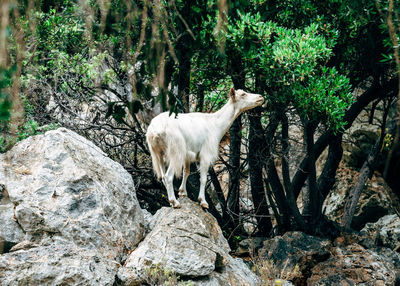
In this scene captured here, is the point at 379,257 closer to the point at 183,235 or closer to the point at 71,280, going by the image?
the point at 183,235

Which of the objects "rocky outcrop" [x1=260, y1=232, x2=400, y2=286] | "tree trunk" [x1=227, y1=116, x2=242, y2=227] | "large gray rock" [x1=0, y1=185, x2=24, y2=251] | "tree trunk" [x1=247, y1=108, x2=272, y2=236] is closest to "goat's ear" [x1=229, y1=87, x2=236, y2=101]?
"tree trunk" [x1=247, y1=108, x2=272, y2=236]

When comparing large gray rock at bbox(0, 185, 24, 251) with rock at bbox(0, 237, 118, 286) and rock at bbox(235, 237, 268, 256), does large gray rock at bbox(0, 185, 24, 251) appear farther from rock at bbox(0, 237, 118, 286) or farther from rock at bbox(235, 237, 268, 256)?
rock at bbox(235, 237, 268, 256)

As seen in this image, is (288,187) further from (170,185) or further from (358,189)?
(170,185)

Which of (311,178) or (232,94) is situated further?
(311,178)

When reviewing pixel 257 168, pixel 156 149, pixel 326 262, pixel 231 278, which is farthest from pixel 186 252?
pixel 257 168

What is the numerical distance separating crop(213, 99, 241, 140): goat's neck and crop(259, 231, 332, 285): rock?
101 inches

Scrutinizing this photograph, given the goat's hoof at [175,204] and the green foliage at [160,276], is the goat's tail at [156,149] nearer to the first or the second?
the goat's hoof at [175,204]

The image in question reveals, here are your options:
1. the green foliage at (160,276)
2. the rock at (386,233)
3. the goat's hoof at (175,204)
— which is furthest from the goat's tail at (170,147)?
the rock at (386,233)

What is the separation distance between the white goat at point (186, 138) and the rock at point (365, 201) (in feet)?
21.3

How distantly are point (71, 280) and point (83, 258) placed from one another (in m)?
0.34

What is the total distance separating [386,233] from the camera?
1086cm

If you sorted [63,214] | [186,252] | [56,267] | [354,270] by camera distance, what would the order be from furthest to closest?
[354,270] < [186,252] < [63,214] < [56,267]

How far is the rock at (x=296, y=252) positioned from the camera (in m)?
8.77

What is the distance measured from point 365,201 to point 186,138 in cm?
799
